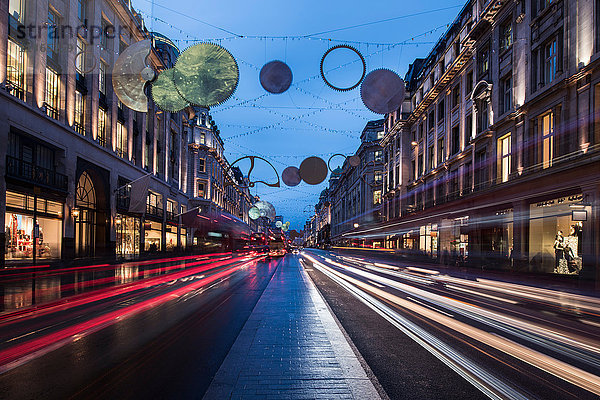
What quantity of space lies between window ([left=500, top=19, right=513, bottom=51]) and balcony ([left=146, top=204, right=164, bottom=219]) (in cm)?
3497

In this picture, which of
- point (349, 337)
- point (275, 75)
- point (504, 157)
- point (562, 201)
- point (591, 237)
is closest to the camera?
point (349, 337)

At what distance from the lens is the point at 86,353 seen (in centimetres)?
673

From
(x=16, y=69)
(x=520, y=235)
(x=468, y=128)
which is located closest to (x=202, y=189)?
(x=468, y=128)

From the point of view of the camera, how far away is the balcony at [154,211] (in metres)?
41.8

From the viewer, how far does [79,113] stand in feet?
97.0

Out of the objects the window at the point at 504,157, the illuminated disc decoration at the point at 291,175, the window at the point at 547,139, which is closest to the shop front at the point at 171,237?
the illuminated disc decoration at the point at 291,175

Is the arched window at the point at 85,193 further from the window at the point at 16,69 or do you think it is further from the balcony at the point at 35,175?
the window at the point at 16,69

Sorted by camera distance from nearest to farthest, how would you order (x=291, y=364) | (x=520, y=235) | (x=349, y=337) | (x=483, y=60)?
(x=291, y=364) → (x=349, y=337) → (x=520, y=235) → (x=483, y=60)

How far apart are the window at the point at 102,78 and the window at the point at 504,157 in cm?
3116

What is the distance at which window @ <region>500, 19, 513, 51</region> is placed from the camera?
2844cm

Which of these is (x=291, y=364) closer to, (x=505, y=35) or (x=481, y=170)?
(x=481, y=170)

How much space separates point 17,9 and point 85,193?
43.8ft

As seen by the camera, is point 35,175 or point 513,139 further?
point 513,139

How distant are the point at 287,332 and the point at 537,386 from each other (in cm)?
456
